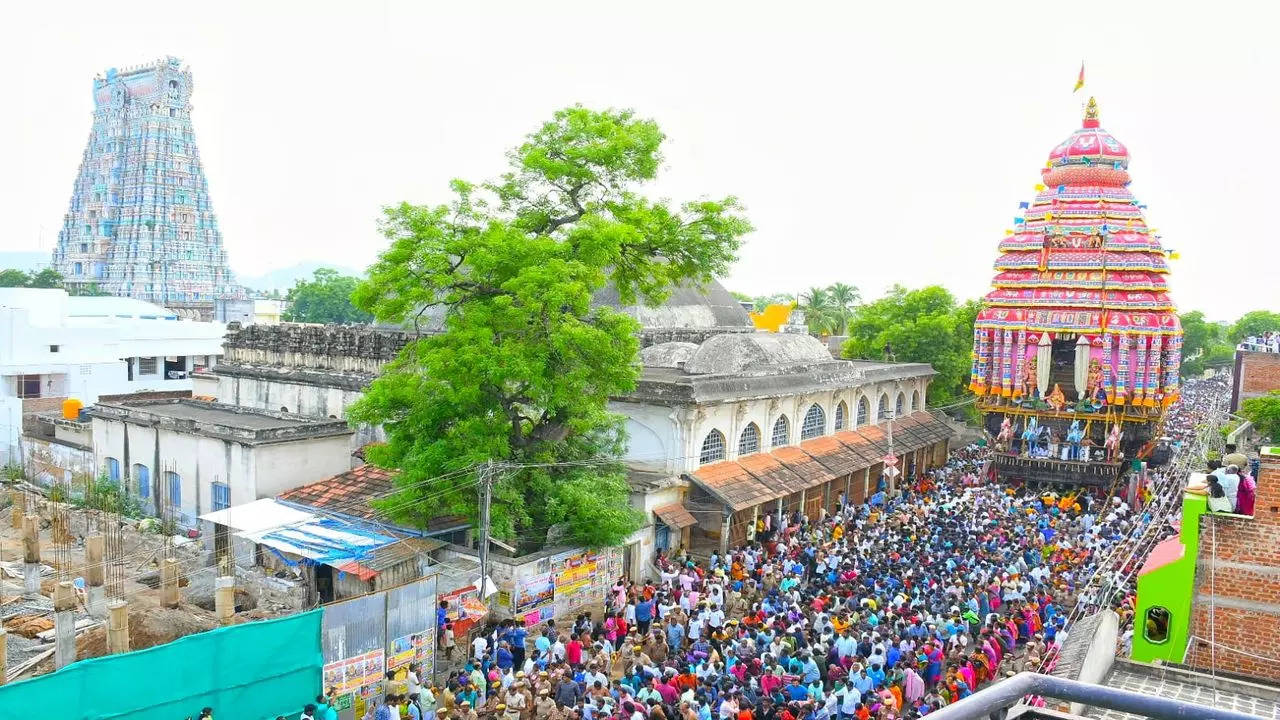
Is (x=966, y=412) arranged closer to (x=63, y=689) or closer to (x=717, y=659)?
(x=717, y=659)

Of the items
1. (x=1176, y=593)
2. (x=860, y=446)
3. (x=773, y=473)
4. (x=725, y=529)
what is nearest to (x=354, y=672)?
(x=725, y=529)

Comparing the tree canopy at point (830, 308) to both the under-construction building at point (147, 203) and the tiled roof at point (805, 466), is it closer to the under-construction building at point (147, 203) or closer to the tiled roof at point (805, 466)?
the tiled roof at point (805, 466)

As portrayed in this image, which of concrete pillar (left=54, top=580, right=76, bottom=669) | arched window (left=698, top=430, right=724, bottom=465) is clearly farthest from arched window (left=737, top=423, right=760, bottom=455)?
concrete pillar (left=54, top=580, right=76, bottom=669)

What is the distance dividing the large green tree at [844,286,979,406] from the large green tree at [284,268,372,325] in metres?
47.1

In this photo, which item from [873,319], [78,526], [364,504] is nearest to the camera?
[364,504]

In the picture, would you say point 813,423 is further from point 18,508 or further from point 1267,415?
point 18,508

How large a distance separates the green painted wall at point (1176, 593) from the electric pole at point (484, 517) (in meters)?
9.41

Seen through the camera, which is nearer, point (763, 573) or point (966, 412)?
point (763, 573)

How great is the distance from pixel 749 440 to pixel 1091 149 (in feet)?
54.3

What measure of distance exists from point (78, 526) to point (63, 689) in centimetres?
1327

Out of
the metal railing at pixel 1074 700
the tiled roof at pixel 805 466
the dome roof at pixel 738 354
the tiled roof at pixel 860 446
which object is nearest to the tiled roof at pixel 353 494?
the dome roof at pixel 738 354

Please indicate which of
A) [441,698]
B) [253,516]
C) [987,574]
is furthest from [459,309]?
[987,574]

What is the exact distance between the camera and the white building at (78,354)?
3575 cm

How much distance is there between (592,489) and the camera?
709 inches
